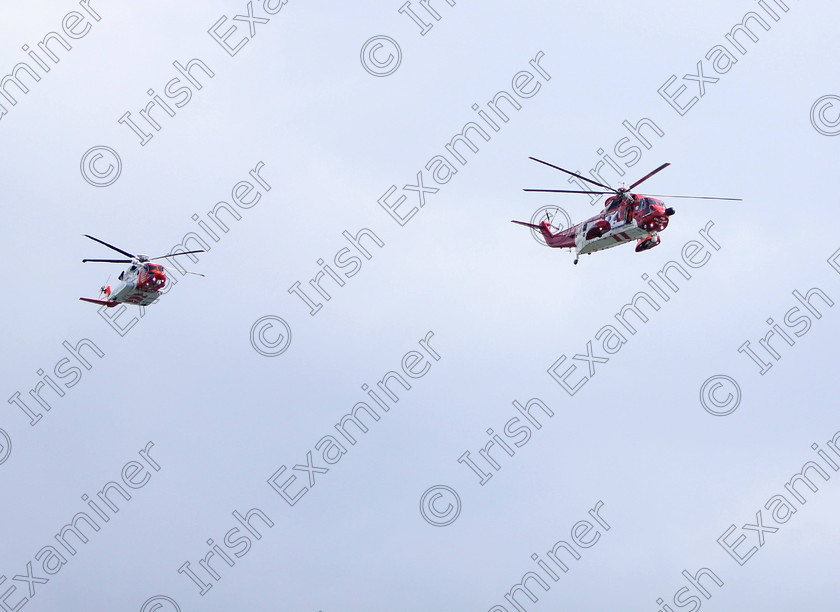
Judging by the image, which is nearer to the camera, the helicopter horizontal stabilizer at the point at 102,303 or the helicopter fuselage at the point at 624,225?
the helicopter fuselage at the point at 624,225

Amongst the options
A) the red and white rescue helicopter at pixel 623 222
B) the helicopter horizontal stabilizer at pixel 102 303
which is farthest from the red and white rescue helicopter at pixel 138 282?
the red and white rescue helicopter at pixel 623 222

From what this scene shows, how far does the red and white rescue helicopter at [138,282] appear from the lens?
379ft

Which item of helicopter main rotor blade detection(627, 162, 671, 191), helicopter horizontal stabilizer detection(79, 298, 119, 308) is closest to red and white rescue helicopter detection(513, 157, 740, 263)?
helicopter main rotor blade detection(627, 162, 671, 191)

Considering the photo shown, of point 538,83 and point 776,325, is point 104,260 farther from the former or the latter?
point 776,325

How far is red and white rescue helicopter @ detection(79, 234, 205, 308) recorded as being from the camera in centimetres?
11550

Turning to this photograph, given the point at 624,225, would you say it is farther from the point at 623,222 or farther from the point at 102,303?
the point at 102,303

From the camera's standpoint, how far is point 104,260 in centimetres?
11612

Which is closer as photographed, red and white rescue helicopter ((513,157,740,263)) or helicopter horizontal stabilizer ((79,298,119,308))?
red and white rescue helicopter ((513,157,740,263))

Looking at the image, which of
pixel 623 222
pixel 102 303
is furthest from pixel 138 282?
pixel 623 222

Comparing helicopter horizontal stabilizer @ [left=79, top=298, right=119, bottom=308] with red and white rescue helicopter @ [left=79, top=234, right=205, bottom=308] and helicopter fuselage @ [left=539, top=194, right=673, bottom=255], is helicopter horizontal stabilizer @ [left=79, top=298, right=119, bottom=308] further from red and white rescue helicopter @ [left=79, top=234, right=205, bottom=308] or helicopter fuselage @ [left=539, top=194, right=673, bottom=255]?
helicopter fuselage @ [left=539, top=194, right=673, bottom=255]

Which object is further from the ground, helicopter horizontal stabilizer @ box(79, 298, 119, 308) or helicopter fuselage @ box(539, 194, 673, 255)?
helicopter fuselage @ box(539, 194, 673, 255)

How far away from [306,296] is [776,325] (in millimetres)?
37102

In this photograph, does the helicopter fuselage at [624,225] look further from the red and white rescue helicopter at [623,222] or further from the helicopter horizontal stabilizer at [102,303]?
the helicopter horizontal stabilizer at [102,303]

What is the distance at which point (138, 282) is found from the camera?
4552 inches
